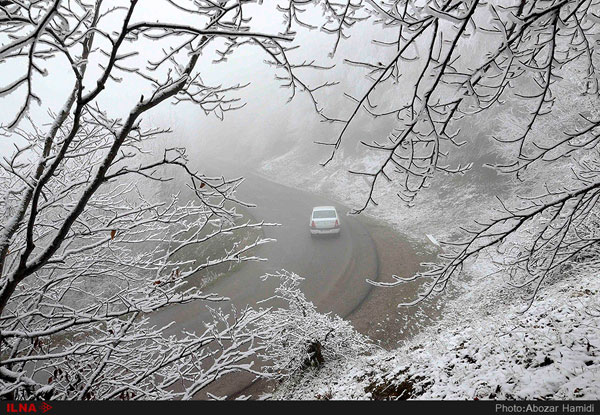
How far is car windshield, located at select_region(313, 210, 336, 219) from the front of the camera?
15.3 metres

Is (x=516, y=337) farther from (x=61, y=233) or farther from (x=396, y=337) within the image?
(x=61, y=233)

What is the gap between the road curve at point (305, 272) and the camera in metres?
9.80

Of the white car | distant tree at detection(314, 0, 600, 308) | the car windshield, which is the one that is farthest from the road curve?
distant tree at detection(314, 0, 600, 308)

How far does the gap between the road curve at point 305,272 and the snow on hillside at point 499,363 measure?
9.24ft

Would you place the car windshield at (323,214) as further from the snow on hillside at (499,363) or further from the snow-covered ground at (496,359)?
the snow on hillside at (499,363)

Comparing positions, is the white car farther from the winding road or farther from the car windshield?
the winding road

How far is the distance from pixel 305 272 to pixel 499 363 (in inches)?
332

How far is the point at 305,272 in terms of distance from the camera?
12039 millimetres

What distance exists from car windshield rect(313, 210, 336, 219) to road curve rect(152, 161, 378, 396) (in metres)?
1.00
